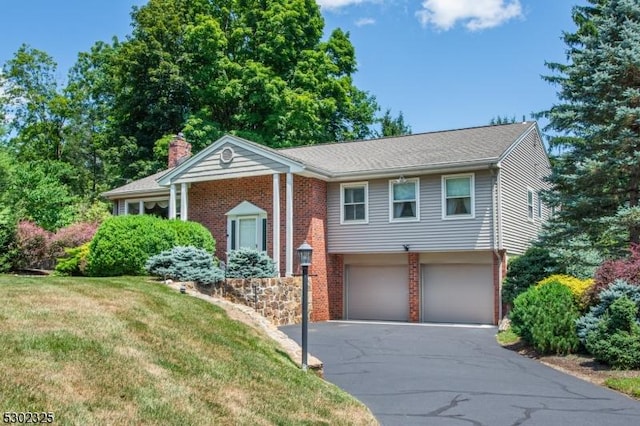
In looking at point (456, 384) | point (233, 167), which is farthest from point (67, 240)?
point (456, 384)

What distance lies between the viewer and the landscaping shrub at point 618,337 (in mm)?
10945

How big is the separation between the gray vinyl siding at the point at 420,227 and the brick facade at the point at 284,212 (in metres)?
0.55

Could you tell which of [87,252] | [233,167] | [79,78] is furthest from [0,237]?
[79,78]

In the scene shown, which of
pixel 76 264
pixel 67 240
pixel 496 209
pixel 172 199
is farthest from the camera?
pixel 67 240

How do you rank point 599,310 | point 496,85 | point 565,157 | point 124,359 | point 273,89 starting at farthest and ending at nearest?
point 273,89, point 496,85, point 565,157, point 599,310, point 124,359

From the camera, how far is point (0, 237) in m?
23.1

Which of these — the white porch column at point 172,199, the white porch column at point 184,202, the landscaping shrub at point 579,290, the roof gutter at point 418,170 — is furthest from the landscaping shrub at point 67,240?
the landscaping shrub at point 579,290

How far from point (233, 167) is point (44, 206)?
13321 mm

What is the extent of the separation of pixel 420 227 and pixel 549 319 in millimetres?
6611

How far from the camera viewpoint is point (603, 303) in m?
12.1

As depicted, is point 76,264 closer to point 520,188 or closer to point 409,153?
point 409,153

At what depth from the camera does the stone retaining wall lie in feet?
52.2

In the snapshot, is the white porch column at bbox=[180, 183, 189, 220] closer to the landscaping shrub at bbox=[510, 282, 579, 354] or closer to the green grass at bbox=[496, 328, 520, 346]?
the green grass at bbox=[496, 328, 520, 346]

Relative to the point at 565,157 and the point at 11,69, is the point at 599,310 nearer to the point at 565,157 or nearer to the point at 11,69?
the point at 565,157
